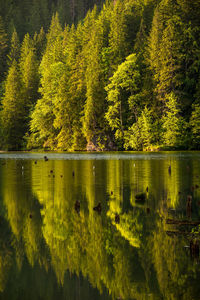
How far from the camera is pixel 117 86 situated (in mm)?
81562

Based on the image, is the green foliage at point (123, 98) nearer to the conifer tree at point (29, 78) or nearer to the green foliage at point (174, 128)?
the green foliage at point (174, 128)

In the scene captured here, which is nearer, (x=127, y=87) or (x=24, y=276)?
(x=24, y=276)

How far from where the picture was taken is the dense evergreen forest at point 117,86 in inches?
2965

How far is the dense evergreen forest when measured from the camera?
75312mm

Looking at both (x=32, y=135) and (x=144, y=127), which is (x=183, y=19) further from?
(x=32, y=135)

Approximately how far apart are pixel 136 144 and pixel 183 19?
22914 mm

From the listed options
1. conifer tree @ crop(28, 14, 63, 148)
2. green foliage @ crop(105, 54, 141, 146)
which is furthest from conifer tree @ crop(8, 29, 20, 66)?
green foliage @ crop(105, 54, 141, 146)

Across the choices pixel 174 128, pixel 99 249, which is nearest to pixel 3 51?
pixel 174 128

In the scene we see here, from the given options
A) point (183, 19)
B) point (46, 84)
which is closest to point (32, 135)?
point (46, 84)

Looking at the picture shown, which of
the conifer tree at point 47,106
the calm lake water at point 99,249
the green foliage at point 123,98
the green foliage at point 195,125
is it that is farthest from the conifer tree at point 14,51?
the calm lake water at point 99,249

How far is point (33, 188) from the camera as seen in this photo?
2061 centimetres

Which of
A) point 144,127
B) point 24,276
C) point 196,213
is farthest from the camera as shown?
point 144,127

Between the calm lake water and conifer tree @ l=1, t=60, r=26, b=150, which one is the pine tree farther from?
the calm lake water

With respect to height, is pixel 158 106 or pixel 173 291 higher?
pixel 158 106
